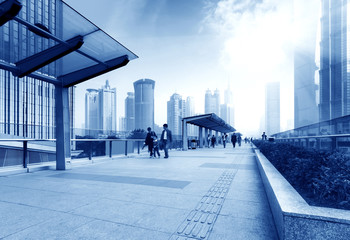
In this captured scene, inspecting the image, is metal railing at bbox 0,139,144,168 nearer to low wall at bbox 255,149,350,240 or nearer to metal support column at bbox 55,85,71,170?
metal support column at bbox 55,85,71,170

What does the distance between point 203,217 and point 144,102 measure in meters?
132

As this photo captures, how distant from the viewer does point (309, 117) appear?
84.6 metres

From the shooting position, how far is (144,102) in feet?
435

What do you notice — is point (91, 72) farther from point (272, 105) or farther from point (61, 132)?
point (272, 105)

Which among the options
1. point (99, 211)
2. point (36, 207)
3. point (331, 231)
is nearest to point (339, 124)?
point (331, 231)

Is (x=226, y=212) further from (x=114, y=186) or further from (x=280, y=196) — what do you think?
(x=114, y=186)

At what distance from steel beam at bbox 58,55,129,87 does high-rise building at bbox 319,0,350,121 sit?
8804 cm

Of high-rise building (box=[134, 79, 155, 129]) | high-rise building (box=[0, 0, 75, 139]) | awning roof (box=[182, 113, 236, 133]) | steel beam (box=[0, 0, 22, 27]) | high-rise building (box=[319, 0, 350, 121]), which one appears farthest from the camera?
high-rise building (box=[134, 79, 155, 129])

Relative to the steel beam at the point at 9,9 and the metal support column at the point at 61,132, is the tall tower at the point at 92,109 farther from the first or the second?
the steel beam at the point at 9,9

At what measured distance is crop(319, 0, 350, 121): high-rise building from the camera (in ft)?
245

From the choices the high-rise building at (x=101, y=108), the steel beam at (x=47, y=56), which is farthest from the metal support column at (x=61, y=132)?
the high-rise building at (x=101, y=108)

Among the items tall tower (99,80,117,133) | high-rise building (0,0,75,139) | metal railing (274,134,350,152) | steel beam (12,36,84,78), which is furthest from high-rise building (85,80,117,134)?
metal railing (274,134,350,152)

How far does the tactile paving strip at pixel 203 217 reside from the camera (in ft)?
7.55

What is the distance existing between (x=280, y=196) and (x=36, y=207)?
3.49m
